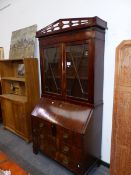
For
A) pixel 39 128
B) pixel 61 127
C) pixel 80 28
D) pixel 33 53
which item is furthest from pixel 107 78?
pixel 33 53

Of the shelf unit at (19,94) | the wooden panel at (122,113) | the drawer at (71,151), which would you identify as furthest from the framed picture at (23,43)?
the wooden panel at (122,113)

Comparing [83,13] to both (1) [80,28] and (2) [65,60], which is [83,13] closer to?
(1) [80,28]

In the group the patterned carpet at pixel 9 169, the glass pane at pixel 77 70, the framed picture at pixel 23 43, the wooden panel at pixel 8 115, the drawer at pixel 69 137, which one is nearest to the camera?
the patterned carpet at pixel 9 169

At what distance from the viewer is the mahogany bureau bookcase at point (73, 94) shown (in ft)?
5.83

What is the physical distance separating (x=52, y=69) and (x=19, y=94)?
4.52 feet

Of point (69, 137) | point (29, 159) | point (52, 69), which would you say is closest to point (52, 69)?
point (52, 69)

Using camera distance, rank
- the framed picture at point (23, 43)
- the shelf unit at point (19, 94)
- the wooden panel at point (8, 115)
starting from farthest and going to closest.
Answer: the wooden panel at point (8, 115) < the framed picture at point (23, 43) < the shelf unit at point (19, 94)

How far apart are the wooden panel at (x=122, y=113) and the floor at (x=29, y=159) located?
71cm

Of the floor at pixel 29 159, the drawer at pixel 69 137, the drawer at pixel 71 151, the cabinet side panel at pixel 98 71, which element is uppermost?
the cabinet side panel at pixel 98 71

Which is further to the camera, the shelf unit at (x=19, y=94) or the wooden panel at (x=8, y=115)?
the wooden panel at (x=8, y=115)

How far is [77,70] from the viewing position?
6.40 feet

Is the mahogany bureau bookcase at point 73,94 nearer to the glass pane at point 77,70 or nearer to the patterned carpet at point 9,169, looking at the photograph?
the glass pane at point 77,70

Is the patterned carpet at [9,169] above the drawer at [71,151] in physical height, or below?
above

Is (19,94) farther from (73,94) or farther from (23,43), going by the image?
(73,94)
